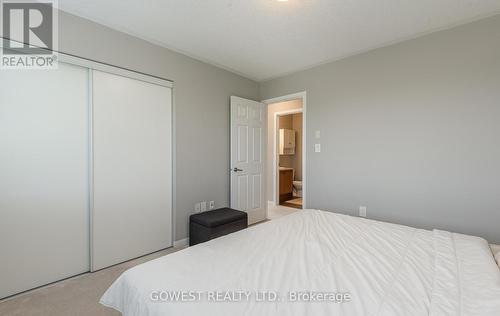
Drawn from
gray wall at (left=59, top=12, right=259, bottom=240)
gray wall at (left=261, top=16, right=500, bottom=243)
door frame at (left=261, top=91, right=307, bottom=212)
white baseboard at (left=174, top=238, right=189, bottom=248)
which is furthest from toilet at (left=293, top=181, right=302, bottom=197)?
white baseboard at (left=174, top=238, right=189, bottom=248)

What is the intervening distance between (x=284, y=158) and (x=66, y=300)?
207 inches

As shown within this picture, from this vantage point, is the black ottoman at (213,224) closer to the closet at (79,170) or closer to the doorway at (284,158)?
the closet at (79,170)

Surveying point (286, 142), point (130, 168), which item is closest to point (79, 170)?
point (130, 168)

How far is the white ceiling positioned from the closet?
1.66ft

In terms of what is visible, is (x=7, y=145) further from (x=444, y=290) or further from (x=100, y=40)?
(x=444, y=290)

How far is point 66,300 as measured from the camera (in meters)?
1.86

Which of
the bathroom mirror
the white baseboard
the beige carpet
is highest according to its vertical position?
the bathroom mirror

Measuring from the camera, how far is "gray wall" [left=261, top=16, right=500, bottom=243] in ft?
7.21

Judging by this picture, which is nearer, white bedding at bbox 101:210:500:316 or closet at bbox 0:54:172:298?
white bedding at bbox 101:210:500:316

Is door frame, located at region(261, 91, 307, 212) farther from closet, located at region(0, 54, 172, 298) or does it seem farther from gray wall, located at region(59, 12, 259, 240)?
closet, located at region(0, 54, 172, 298)

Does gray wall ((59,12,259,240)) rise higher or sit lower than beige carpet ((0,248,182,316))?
higher

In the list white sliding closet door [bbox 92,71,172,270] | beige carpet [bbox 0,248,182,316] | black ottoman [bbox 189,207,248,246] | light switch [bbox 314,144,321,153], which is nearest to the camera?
beige carpet [bbox 0,248,182,316]

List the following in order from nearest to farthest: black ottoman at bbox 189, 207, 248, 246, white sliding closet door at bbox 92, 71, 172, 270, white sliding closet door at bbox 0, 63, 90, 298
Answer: white sliding closet door at bbox 0, 63, 90, 298 < white sliding closet door at bbox 92, 71, 172, 270 < black ottoman at bbox 189, 207, 248, 246

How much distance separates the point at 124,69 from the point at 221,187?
1.94m
